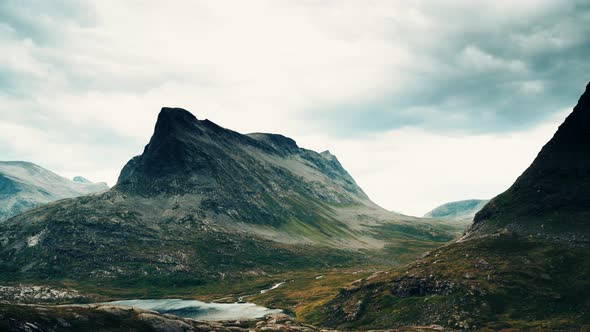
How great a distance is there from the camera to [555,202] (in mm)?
174625

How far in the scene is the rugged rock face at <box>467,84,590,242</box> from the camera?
16238 cm

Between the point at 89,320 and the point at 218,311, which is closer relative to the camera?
the point at 89,320

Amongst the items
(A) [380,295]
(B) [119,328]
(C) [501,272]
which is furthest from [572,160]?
(B) [119,328]

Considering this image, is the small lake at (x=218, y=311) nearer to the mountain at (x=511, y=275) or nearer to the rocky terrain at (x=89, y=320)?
the mountain at (x=511, y=275)

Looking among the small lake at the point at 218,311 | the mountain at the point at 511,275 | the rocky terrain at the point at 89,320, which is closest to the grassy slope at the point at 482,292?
the mountain at the point at 511,275

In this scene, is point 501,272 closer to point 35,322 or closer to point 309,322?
point 309,322

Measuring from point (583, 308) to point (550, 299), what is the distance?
9.25 meters

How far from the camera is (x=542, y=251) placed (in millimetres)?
148375

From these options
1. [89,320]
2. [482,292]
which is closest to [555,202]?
[482,292]

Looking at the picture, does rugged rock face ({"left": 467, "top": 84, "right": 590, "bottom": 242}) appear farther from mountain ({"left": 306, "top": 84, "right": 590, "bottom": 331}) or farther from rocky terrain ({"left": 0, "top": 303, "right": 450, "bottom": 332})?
rocky terrain ({"left": 0, "top": 303, "right": 450, "bottom": 332})

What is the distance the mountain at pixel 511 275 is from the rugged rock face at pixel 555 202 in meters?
0.38

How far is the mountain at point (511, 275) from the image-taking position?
120750mm

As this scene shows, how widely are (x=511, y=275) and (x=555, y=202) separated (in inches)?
2238

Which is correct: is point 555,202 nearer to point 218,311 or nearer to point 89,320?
point 218,311
